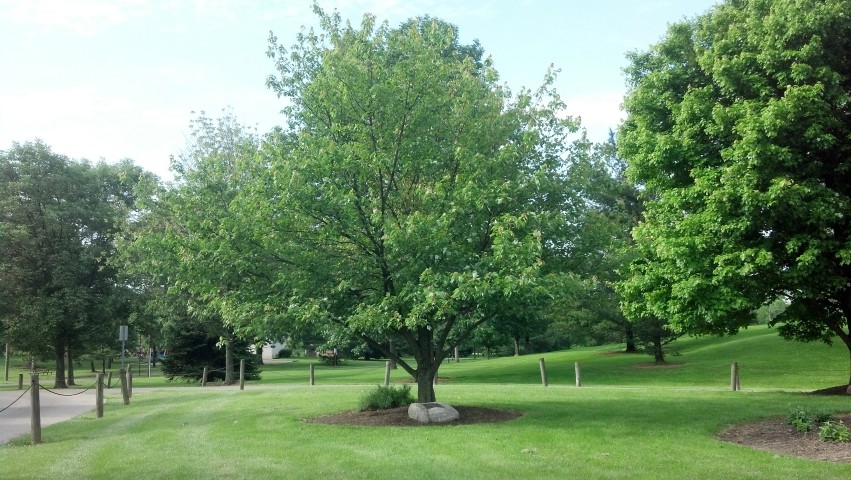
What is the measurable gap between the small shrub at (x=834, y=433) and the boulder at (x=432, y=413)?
700 centimetres

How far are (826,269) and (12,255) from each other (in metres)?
38.8

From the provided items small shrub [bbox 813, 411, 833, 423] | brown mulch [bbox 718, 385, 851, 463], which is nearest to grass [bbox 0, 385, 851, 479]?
brown mulch [bbox 718, 385, 851, 463]

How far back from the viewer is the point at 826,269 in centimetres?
1606

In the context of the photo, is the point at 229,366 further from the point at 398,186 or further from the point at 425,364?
the point at 398,186

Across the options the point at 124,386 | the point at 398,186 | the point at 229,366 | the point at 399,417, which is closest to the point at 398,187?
the point at 398,186

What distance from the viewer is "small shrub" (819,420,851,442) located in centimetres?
1122

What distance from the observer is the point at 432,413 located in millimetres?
14961

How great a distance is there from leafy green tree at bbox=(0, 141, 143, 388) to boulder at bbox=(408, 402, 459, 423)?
26.7 meters

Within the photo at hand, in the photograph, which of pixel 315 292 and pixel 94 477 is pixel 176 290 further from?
pixel 94 477

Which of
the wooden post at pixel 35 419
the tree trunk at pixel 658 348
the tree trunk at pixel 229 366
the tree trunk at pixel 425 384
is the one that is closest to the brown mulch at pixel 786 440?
the tree trunk at pixel 425 384

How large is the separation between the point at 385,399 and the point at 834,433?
379 inches

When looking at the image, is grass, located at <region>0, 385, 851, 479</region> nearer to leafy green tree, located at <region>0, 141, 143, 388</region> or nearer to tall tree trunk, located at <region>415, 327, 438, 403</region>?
tall tree trunk, located at <region>415, 327, 438, 403</region>

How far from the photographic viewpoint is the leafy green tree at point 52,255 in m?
37.2

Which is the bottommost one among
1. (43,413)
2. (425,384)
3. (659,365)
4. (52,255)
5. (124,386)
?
(659,365)
